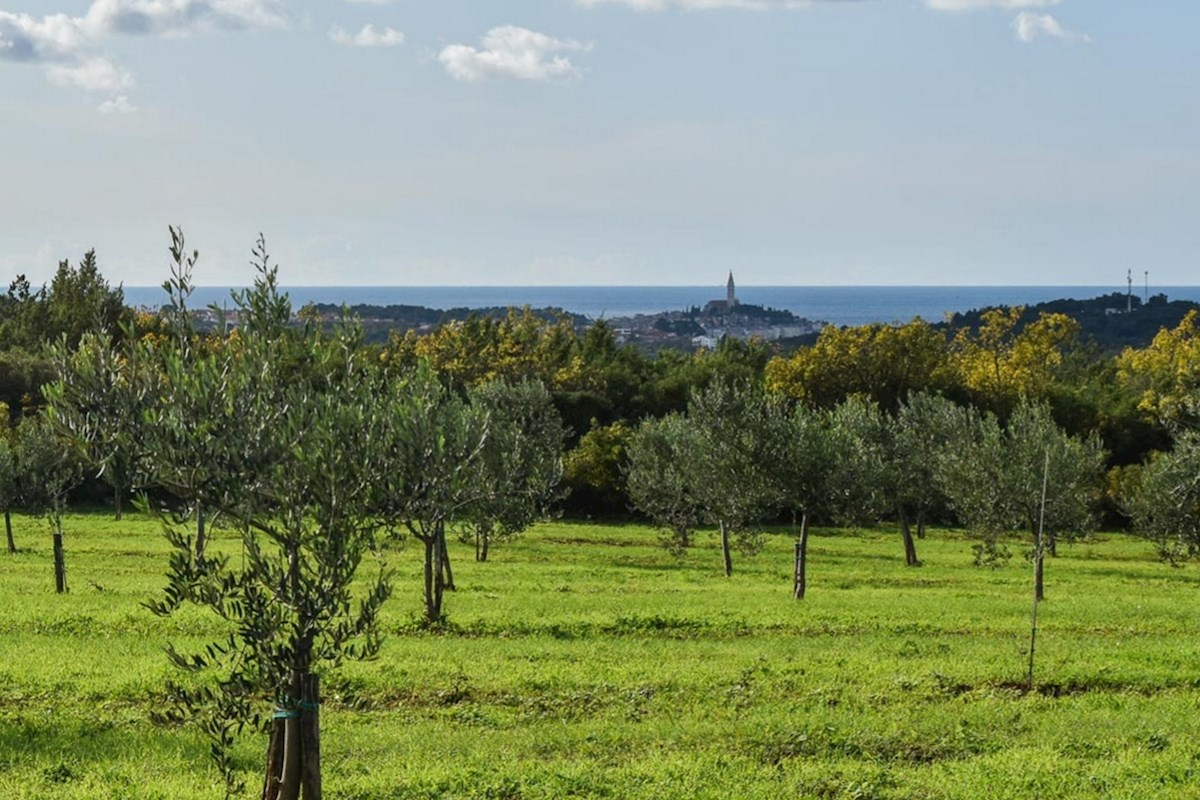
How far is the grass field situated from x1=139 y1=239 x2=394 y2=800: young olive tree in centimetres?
460

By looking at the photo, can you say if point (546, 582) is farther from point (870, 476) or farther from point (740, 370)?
point (740, 370)

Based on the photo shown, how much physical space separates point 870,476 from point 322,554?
3976 centimetres

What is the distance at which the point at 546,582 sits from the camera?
47.9 meters

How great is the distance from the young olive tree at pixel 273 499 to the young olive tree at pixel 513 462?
77.0 feet

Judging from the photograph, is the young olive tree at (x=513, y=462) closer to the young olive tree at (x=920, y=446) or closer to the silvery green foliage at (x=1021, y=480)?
the silvery green foliage at (x=1021, y=480)

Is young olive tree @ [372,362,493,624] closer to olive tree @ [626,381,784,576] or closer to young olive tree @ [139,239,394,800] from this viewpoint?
young olive tree @ [139,239,394,800]

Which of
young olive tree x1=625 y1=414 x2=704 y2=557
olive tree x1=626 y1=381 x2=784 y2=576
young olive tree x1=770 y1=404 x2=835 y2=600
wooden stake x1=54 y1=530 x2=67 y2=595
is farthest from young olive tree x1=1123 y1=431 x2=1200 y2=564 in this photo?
wooden stake x1=54 y1=530 x2=67 y2=595

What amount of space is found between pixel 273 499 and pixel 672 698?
13.4 meters

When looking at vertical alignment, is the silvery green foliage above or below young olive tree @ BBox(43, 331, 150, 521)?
below

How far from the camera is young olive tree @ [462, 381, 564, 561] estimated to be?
46.2 meters

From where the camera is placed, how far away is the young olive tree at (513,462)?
46.2m

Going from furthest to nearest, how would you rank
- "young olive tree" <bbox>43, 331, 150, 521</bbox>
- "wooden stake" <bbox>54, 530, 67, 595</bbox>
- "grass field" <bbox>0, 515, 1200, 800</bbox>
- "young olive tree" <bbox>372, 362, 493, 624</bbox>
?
"wooden stake" <bbox>54, 530, 67, 595</bbox> < "grass field" <bbox>0, 515, 1200, 800</bbox> < "young olive tree" <bbox>372, 362, 493, 624</bbox> < "young olive tree" <bbox>43, 331, 150, 521</bbox>

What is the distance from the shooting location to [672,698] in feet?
85.6

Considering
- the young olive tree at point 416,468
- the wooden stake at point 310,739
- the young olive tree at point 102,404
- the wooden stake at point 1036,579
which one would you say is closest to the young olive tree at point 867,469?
the wooden stake at point 1036,579
